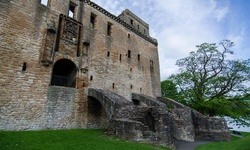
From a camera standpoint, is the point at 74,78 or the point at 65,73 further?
the point at 65,73

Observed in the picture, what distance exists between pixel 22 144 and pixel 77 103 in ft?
16.4

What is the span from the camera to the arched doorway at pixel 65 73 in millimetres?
10920

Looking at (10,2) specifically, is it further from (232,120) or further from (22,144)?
(232,120)

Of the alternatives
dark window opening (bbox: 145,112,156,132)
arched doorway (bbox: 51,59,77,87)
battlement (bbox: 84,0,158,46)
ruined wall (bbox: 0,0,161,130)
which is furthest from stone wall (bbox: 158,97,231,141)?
battlement (bbox: 84,0,158,46)

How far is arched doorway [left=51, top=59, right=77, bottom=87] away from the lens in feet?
35.8

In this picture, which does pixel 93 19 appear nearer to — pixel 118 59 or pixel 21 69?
pixel 118 59

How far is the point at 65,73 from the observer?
12430mm

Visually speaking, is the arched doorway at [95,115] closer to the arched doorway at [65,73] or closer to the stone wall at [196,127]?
the arched doorway at [65,73]

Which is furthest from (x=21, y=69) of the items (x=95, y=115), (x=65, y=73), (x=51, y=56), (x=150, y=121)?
(x=150, y=121)

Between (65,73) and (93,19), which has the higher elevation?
(93,19)

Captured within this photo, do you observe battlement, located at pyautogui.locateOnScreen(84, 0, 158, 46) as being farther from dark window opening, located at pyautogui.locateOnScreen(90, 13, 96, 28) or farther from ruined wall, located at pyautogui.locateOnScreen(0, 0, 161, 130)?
dark window opening, located at pyautogui.locateOnScreen(90, 13, 96, 28)

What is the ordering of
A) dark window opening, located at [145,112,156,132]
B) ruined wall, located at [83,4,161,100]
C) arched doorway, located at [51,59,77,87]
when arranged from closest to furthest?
dark window opening, located at [145,112,156,132] → arched doorway, located at [51,59,77,87] → ruined wall, located at [83,4,161,100]

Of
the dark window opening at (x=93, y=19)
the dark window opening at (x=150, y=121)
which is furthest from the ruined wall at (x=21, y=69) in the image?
the dark window opening at (x=150, y=121)

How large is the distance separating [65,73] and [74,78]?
169 cm
